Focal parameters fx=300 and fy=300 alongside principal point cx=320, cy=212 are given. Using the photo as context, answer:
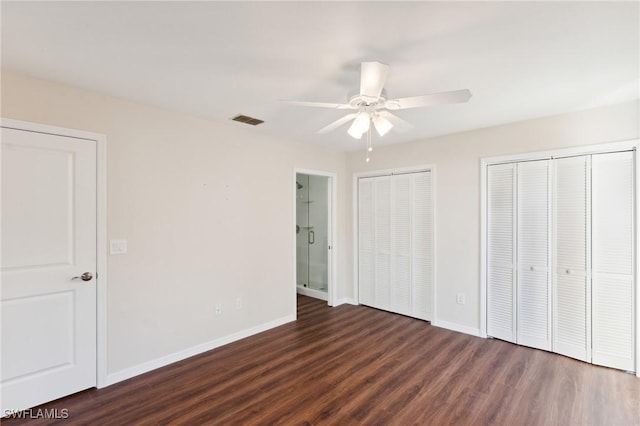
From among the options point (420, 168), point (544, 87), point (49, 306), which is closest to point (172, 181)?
point (49, 306)

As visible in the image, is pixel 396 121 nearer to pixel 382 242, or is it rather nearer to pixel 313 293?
pixel 382 242

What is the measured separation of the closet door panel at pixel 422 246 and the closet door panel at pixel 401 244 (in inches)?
2.9

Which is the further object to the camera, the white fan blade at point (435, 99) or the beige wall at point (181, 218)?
the beige wall at point (181, 218)

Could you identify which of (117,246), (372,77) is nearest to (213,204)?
(117,246)

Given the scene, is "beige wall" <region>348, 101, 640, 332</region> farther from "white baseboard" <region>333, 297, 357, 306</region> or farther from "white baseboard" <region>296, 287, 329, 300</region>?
"white baseboard" <region>296, 287, 329, 300</region>

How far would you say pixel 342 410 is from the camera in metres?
2.18

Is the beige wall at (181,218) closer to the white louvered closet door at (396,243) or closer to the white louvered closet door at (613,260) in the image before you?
the white louvered closet door at (396,243)

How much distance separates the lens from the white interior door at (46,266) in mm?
2104

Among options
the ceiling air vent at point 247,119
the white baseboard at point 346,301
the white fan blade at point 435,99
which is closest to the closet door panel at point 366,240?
the white baseboard at point 346,301

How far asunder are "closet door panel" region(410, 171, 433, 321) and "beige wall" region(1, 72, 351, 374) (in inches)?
65.3

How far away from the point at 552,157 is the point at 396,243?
6.64ft

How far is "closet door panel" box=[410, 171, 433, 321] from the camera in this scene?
392cm

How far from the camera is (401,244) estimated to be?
4211 millimetres

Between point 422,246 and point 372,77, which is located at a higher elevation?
point 372,77
